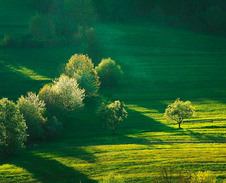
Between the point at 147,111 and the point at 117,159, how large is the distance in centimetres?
3079

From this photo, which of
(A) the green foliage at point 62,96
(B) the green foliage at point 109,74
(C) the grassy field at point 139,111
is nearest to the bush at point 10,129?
(C) the grassy field at point 139,111

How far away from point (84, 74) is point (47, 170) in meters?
46.3

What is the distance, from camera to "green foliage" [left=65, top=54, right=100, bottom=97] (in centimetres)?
8704

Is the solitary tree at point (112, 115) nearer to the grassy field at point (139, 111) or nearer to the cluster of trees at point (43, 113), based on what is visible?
the cluster of trees at point (43, 113)

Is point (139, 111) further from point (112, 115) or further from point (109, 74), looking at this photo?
point (109, 74)

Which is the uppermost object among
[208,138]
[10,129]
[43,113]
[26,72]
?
[26,72]

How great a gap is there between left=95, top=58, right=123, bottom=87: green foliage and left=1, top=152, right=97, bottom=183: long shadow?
5258cm

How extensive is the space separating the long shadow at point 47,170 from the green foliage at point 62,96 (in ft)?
69.8

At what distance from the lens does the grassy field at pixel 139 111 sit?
4731cm

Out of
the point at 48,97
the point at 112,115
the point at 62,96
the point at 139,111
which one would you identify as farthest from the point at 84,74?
the point at 112,115

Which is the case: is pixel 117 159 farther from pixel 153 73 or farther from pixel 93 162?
pixel 153 73

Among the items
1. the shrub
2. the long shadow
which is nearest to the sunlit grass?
the shrub

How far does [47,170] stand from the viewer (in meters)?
46.8

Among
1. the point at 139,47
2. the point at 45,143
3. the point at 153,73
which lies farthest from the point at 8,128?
the point at 139,47
